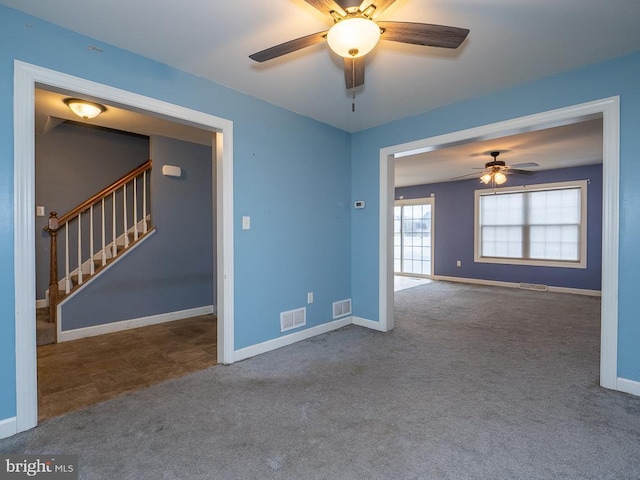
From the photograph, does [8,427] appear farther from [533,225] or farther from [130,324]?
[533,225]

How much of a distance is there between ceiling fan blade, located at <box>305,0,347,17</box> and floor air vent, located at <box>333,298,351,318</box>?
312 cm

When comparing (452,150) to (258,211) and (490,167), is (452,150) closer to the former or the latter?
(490,167)

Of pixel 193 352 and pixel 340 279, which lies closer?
pixel 193 352

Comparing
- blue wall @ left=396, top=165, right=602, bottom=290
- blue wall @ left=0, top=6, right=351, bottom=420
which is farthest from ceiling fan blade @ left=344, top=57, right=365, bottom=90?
blue wall @ left=396, top=165, right=602, bottom=290

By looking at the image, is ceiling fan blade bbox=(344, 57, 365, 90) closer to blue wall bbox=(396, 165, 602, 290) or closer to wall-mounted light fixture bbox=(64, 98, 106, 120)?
wall-mounted light fixture bbox=(64, 98, 106, 120)

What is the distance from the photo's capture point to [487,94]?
3.12 meters

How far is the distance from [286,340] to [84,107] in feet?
10.0

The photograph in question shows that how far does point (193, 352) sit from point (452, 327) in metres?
3.09

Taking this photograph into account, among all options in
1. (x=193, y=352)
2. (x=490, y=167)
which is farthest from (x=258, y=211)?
(x=490, y=167)

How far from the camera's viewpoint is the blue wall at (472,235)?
6.25 m

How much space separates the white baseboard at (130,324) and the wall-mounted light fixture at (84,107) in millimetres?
2339

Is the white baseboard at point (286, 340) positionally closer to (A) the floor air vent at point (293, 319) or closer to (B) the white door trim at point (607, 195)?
(A) the floor air vent at point (293, 319)

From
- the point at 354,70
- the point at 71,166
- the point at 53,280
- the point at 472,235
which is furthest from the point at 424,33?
the point at 472,235

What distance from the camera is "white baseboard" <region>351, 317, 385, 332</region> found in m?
4.00
